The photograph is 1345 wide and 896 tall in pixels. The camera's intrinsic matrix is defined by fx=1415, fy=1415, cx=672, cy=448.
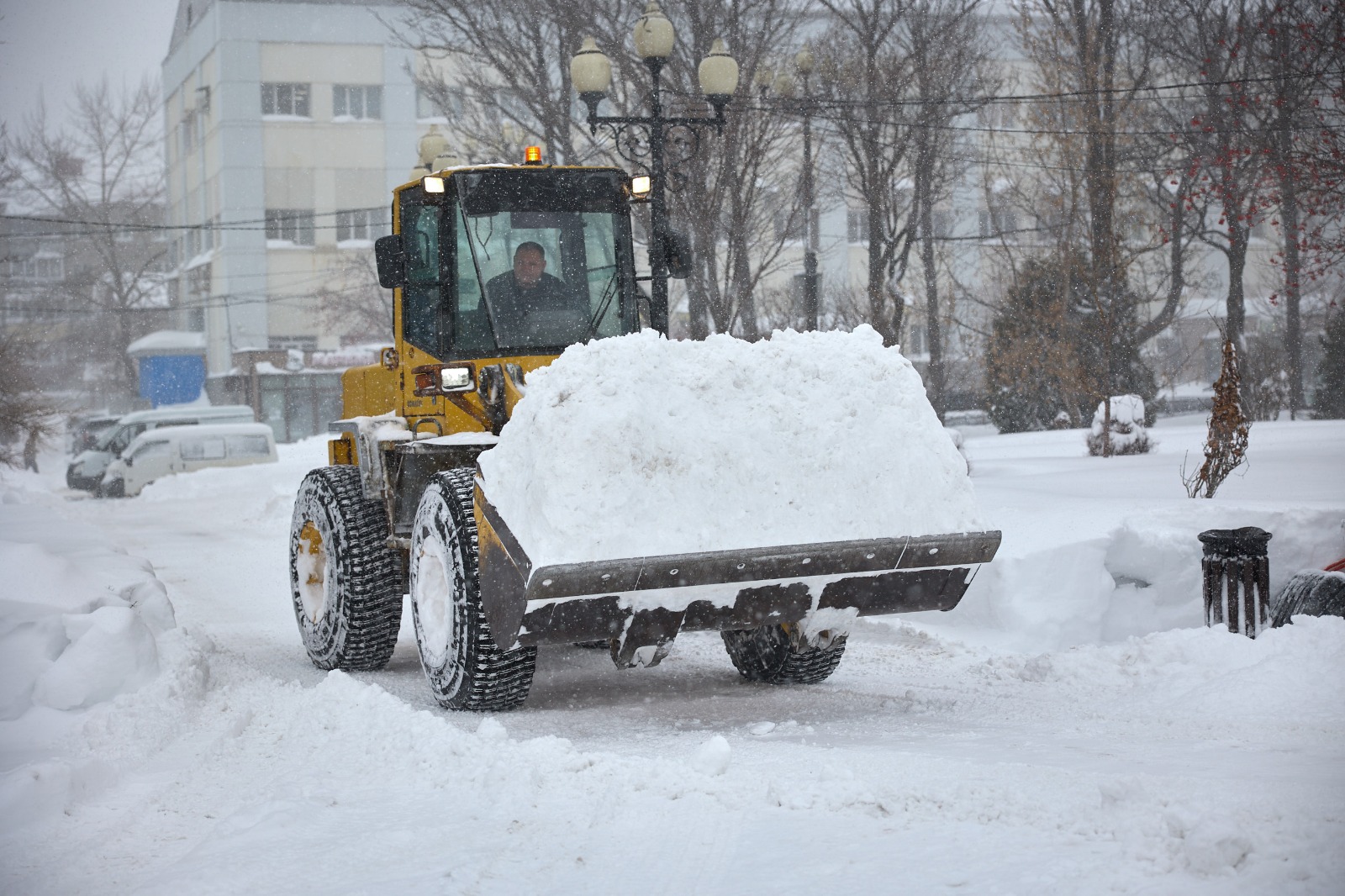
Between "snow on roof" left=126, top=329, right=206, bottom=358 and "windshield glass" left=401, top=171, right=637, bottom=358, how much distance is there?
45821mm

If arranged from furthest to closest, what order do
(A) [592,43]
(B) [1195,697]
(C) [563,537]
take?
1. (A) [592,43]
2. (B) [1195,697]
3. (C) [563,537]

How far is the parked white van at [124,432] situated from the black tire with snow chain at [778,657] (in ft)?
78.7

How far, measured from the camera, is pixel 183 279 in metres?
54.7

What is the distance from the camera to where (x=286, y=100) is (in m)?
48.8

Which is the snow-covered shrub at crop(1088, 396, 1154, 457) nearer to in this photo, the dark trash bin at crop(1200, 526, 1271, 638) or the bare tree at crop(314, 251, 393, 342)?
the dark trash bin at crop(1200, 526, 1271, 638)

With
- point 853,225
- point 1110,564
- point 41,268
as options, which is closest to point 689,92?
point 1110,564

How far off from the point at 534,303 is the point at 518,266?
8.5 inches

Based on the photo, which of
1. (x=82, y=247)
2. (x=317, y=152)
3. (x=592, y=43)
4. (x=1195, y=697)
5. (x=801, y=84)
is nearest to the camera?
(x=1195, y=697)

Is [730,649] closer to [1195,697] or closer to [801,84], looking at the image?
[1195,697]

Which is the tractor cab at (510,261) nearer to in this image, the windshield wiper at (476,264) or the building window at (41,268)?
the windshield wiper at (476,264)

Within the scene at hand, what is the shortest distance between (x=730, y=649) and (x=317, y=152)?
147 feet

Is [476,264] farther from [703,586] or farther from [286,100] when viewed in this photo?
[286,100]

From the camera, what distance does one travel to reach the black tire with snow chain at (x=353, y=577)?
769cm

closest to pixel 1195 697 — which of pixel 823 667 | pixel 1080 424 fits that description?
pixel 823 667
